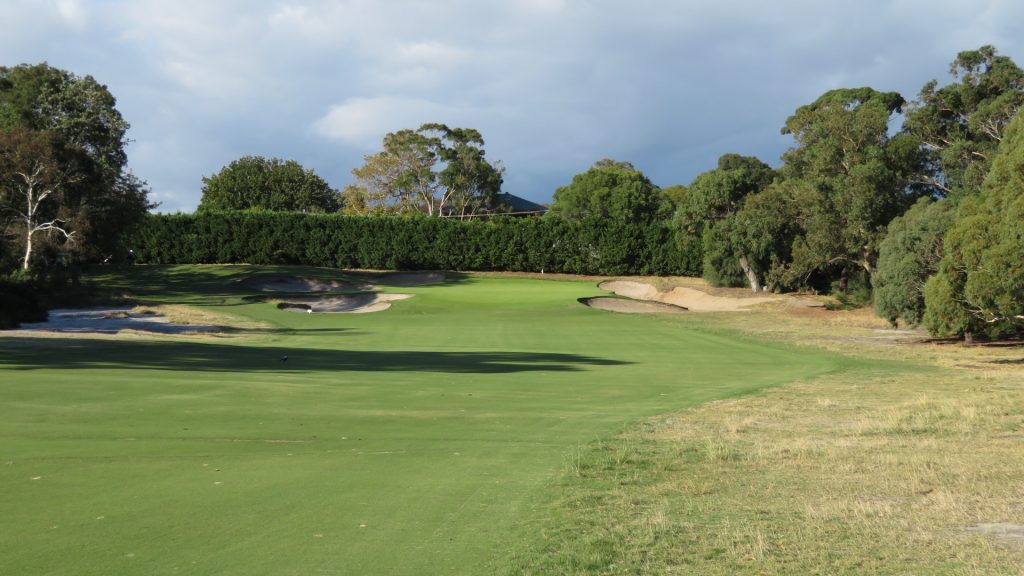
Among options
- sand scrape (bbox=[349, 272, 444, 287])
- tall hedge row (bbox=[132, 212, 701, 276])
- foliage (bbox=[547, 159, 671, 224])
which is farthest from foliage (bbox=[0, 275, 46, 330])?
foliage (bbox=[547, 159, 671, 224])

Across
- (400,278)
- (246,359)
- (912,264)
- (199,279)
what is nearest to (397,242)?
(400,278)

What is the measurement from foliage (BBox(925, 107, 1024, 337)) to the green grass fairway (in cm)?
426

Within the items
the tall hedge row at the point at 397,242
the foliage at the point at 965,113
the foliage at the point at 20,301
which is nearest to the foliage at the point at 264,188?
the tall hedge row at the point at 397,242

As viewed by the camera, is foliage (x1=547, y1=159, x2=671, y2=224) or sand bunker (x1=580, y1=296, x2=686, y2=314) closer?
sand bunker (x1=580, y1=296, x2=686, y2=314)

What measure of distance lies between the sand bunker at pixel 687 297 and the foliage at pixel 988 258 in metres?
21.0

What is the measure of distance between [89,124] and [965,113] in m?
53.9

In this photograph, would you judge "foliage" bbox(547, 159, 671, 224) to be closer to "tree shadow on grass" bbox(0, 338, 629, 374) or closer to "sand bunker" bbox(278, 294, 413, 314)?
"sand bunker" bbox(278, 294, 413, 314)

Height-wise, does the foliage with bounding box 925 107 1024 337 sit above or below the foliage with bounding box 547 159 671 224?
below

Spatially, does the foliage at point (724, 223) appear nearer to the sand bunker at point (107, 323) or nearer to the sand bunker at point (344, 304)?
the sand bunker at point (344, 304)

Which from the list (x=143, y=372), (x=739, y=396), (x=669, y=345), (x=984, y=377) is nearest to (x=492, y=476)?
(x=739, y=396)

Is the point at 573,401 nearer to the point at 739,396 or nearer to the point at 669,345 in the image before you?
the point at 739,396

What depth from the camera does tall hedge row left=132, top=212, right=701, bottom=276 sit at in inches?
2645

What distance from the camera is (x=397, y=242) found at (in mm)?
67438

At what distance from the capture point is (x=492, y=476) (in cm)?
923
